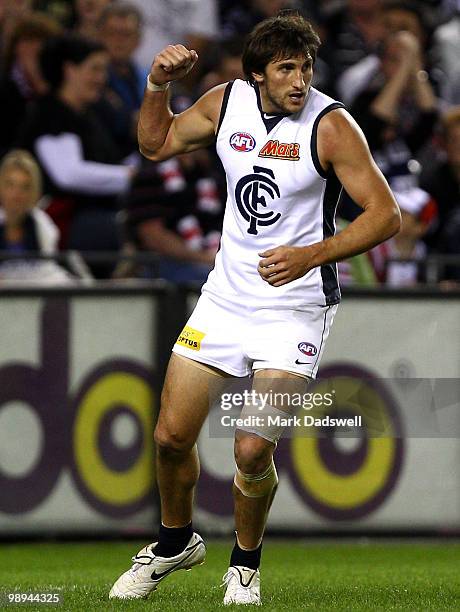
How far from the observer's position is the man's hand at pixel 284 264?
5.47m

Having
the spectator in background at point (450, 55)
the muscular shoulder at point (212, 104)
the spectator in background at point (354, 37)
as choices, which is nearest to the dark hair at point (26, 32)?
the spectator in background at point (354, 37)

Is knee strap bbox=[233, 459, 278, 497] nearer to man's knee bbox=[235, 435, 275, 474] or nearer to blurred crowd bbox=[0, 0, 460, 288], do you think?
man's knee bbox=[235, 435, 275, 474]

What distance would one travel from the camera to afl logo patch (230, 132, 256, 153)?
5.75 m

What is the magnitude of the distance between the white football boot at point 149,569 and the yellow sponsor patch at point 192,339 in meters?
0.91

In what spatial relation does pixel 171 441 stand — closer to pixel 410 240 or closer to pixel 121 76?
pixel 410 240

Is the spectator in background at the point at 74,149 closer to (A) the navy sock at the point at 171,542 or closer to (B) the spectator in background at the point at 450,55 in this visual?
(B) the spectator in background at the point at 450,55

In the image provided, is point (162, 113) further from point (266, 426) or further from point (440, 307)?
point (440, 307)

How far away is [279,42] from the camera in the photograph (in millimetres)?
5684

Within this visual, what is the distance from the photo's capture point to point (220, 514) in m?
8.71

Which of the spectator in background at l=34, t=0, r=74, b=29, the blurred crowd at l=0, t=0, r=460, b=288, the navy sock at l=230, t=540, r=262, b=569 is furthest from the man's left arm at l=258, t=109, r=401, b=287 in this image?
the spectator in background at l=34, t=0, r=74, b=29

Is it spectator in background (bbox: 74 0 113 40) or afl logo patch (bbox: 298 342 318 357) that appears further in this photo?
spectator in background (bbox: 74 0 113 40)

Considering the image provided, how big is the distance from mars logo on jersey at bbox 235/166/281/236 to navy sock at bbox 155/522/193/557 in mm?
1401

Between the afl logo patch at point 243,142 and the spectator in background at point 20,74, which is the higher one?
the spectator in background at point 20,74

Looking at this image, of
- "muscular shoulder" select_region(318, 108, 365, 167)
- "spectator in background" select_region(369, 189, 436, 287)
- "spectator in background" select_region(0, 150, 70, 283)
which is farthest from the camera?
"spectator in background" select_region(369, 189, 436, 287)
